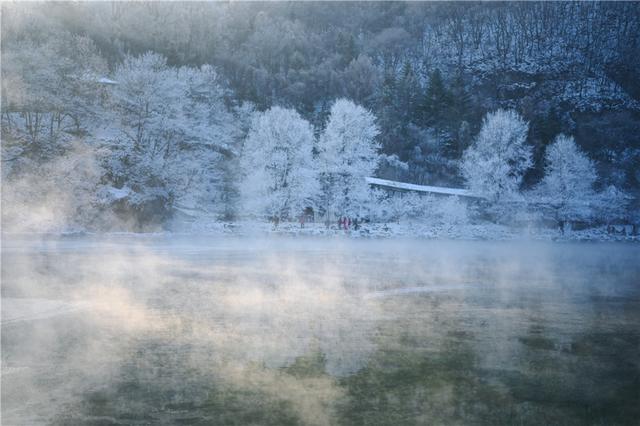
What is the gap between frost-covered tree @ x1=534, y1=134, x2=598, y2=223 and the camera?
165 ft

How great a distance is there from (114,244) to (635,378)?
26.2m

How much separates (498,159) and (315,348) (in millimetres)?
47471

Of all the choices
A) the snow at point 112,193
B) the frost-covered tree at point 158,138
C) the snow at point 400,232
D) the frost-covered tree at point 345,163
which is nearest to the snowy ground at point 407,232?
the snow at point 400,232

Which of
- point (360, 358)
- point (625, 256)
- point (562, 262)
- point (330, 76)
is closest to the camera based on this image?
point (360, 358)

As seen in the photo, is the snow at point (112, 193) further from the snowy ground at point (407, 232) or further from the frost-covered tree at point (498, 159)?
the frost-covered tree at point (498, 159)

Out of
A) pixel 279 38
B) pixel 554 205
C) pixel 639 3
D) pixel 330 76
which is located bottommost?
pixel 554 205

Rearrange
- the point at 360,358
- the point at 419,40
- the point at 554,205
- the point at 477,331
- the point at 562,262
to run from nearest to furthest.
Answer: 1. the point at 360,358
2. the point at 477,331
3. the point at 562,262
4. the point at 554,205
5. the point at 419,40

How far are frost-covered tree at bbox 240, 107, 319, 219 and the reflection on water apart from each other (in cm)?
2789

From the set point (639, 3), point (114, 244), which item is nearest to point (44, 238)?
point (114, 244)

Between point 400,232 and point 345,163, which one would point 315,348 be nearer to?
point 400,232

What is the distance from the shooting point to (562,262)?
23.0 metres

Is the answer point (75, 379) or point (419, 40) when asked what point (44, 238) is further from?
point (419, 40)

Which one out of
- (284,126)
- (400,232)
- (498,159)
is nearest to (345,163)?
(284,126)

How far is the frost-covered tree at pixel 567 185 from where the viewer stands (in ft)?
165
